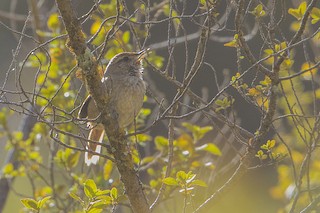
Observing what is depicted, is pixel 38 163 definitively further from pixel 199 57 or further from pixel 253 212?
pixel 253 212

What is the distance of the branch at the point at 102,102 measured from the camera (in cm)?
455

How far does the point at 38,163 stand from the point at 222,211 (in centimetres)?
276

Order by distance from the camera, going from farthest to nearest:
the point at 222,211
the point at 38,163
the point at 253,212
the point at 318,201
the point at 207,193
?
the point at 253,212 < the point at 222,211 < the point at 38,163 < the point at 207,193 < the point at 318,201

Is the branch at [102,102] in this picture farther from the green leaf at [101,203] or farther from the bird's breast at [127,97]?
the bird's breast at [127,97]

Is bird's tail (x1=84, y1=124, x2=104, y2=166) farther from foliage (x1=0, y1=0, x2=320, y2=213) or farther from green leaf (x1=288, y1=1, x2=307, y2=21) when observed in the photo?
green leaf (x1=288, y1=1, x2=307, y2=21)

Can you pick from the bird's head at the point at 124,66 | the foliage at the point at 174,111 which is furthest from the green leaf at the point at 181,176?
the bird's head at the point at 124,66

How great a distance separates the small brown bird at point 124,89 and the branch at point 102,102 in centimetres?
81

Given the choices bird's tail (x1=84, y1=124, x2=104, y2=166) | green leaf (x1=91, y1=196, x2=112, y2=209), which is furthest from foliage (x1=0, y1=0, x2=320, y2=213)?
bird's tail (x1=84, y1=124, x2=104, y2=166)

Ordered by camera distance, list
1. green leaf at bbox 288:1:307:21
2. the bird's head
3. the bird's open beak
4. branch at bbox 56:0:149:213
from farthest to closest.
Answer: the bird's head, the bird's open beak, green leaf at bbox 288:1:307:21, branch at bbox 56:0:149:213

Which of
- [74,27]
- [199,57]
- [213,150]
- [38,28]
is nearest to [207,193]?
[213,150]

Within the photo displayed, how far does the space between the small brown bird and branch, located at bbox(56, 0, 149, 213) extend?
0.81 meters

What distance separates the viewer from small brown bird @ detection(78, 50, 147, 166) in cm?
589

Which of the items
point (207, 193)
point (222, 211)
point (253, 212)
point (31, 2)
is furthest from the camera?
point (253, 212)

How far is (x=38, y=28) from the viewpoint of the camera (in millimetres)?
7387
